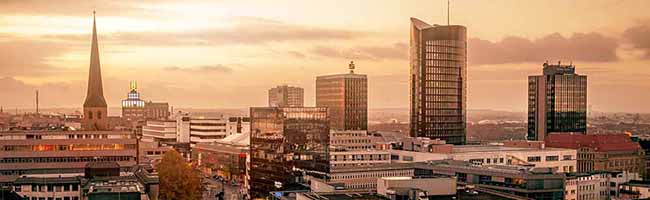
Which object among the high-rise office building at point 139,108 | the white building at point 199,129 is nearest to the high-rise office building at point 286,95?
the high-rise office building at point 139,108

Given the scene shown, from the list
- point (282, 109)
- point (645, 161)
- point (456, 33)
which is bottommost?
point (645, 161)

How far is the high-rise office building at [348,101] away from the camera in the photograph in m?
110

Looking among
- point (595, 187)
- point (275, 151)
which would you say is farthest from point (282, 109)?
point (595, 187)

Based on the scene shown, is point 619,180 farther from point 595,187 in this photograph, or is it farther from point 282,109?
point 282,109

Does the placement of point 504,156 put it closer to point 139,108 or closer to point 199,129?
point 199,129

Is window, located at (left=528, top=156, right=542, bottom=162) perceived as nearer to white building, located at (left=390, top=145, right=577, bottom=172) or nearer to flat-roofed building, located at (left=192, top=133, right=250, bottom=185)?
white building, located at (left=390, top=145, right=577, bottom=172)

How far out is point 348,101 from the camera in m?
111

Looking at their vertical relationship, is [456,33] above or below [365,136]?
above

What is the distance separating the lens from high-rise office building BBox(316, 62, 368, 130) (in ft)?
362

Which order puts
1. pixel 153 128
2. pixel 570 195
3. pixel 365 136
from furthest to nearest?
pixel 153 128 < pixel 365 136 < pixel 570 195

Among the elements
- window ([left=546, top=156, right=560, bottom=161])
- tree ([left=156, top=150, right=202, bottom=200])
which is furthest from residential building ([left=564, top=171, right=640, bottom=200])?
tree ([left=156, top=150, right=202, bottom=200])

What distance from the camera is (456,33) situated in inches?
3664

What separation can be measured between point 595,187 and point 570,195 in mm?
4327

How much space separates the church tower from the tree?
46.5 ft
